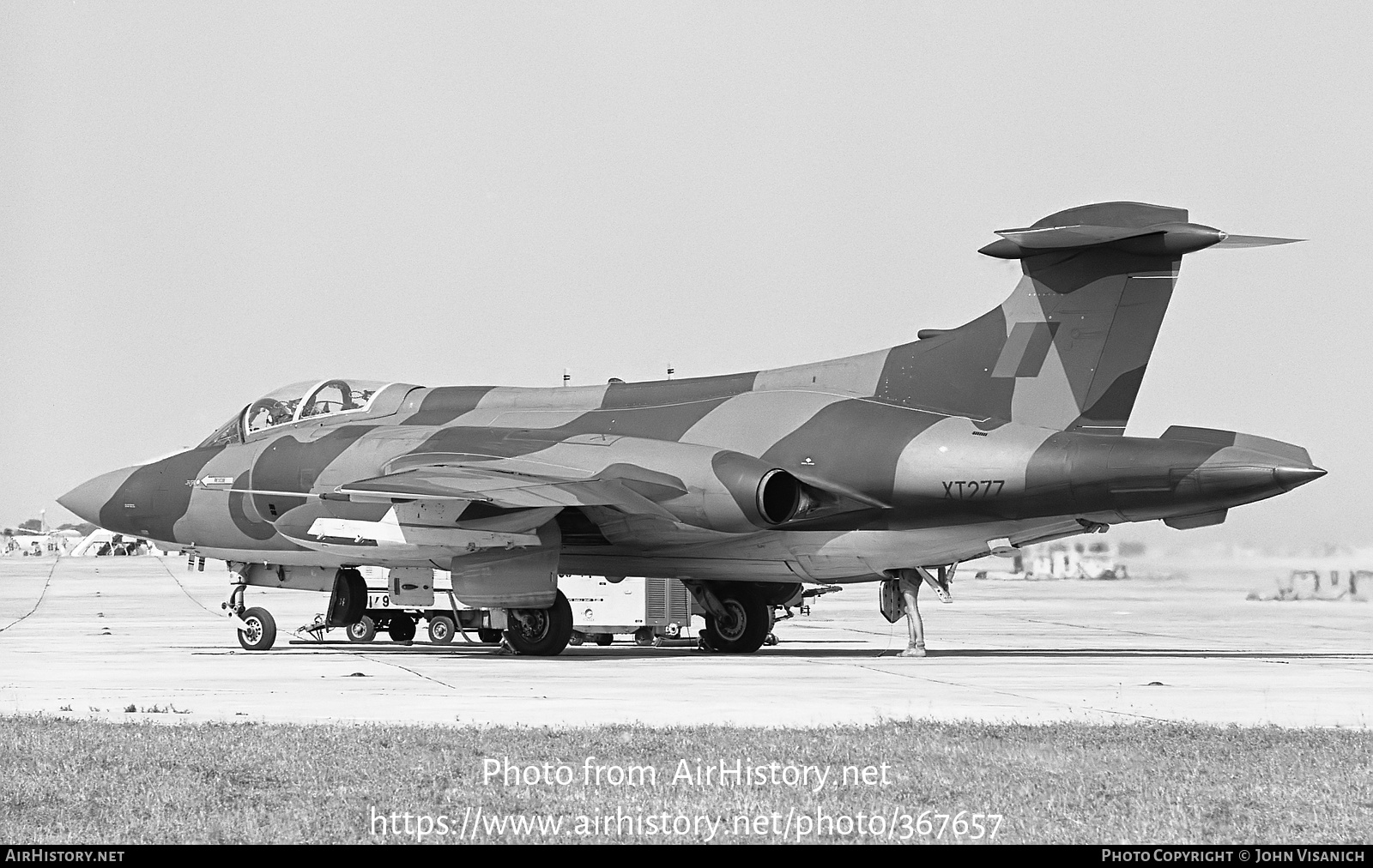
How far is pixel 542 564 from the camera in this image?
2078cm

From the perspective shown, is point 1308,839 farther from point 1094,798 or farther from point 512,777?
point 512,777

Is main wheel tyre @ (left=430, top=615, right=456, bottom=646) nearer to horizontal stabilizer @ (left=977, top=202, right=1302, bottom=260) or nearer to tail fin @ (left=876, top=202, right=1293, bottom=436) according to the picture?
tail fin @ (left=876, top=202, right=1293, bottom=436)

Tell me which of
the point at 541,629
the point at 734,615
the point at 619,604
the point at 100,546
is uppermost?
the point at 100,546

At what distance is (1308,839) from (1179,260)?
1266cm

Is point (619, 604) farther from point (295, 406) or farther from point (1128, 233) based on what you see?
point (1128, 233)

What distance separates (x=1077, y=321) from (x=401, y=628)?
12772mm

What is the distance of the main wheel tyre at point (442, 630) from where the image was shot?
26.1 metres

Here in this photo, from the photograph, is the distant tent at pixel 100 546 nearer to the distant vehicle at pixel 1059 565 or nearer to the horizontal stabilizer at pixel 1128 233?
the distant vehicle at pixel 1059 565

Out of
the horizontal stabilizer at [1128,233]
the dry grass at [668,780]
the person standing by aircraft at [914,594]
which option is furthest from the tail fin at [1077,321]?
the dry grass at [668,780]

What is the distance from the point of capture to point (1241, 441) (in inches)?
707

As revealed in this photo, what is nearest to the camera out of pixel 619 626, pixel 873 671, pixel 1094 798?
pixel 1094 798

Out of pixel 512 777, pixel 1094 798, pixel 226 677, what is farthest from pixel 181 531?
pixel 1094 798

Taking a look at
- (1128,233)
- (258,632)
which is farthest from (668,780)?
(258,632)

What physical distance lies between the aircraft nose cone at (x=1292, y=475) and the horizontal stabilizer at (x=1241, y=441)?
154 millimetres
